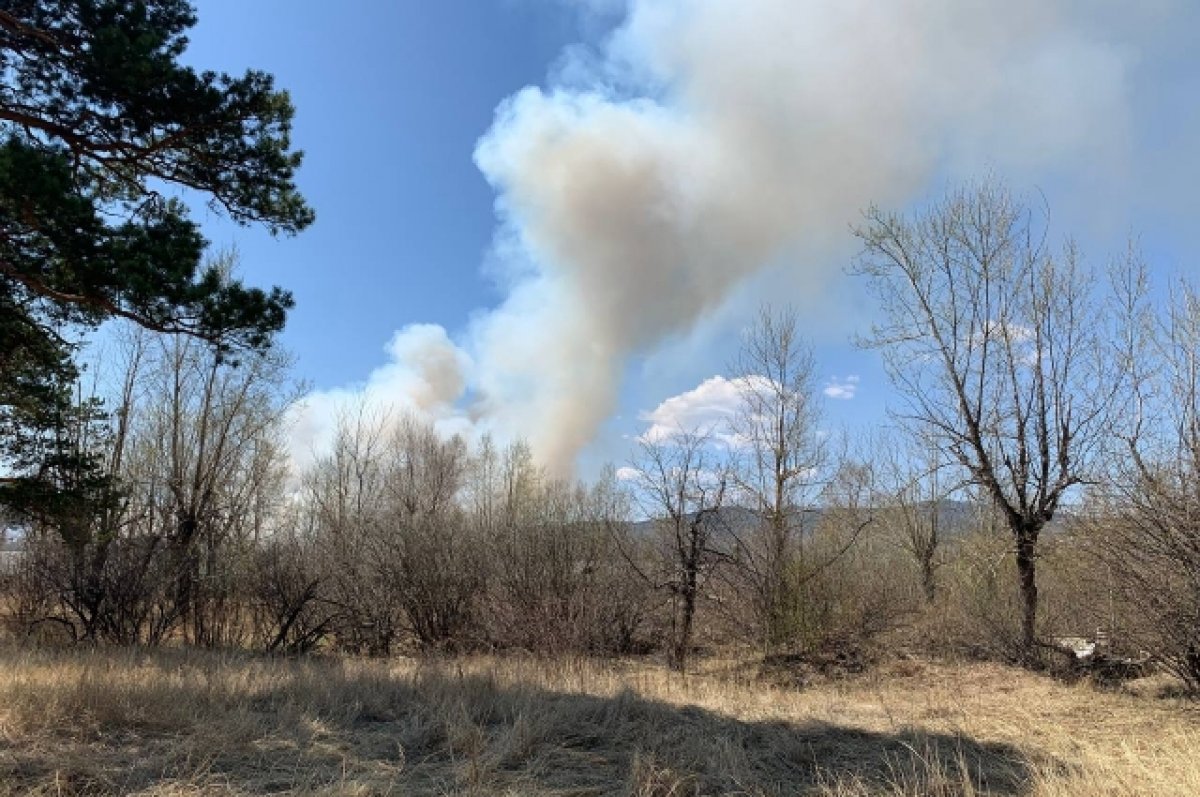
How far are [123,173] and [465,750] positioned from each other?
914 cm

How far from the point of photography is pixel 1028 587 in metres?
13.3

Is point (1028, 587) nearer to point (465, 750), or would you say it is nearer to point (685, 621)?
point (685, 621)

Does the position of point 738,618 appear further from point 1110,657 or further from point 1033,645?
point 1110,657

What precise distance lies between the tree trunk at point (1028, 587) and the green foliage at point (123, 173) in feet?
44.1

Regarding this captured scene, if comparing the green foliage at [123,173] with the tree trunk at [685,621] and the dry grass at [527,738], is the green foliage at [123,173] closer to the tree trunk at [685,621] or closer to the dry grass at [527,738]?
the dry grass at [527,738]

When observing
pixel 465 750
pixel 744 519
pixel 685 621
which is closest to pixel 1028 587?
pixel 744 519

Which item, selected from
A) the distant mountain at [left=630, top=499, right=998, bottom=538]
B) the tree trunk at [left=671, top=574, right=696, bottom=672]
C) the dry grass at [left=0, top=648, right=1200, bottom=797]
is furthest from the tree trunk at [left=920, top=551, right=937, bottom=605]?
the dry grass at [left=0, top=648, right=1200, bottom=797]

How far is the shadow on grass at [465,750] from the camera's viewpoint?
5387mm

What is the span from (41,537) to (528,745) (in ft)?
42.0

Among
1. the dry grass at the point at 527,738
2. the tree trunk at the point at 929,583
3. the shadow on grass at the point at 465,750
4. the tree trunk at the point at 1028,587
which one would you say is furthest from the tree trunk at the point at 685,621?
the shadow on grass at the point at 465,750

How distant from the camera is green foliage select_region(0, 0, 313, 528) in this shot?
317 inches

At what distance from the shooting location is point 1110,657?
12102mm

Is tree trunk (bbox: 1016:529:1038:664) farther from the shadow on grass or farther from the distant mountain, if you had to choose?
the shadow on grass

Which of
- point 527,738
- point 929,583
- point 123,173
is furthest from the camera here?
point 929,583
